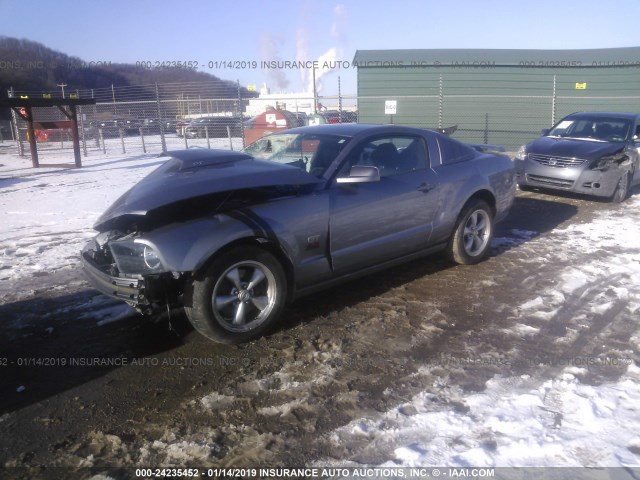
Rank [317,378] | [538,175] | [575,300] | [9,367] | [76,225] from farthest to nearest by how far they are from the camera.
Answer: [538,175] < [76,225] < [575,300] < [9,367] < [317,378]

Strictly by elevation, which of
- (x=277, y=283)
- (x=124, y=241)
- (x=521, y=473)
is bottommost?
(x=521, y=473)

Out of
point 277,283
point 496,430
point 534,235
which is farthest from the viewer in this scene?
point 534,235

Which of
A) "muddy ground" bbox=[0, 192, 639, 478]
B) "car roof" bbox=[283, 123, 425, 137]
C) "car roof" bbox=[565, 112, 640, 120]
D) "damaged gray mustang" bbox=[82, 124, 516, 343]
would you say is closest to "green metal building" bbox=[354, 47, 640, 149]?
"car roof" bbox=[565, 112, 640, 120]

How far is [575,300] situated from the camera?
434cm

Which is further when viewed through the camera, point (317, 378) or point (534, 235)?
point (534, 235)

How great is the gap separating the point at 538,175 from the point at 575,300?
474 cm

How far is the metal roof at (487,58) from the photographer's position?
666 inches

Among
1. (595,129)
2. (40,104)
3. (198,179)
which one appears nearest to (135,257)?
(198,179)

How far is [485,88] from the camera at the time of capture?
17031 millimetres

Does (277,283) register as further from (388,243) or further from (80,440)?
(80,440)

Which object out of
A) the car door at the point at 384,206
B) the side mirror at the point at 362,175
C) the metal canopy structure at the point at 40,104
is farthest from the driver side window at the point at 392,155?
the metal canopy structure at the point at 40,104

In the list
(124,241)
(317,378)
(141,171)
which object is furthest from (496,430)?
(141,171)

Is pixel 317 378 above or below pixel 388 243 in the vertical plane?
below

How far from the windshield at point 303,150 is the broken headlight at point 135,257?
4.79 feet
